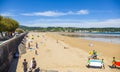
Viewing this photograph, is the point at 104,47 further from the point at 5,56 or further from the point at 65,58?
the point at 5,56

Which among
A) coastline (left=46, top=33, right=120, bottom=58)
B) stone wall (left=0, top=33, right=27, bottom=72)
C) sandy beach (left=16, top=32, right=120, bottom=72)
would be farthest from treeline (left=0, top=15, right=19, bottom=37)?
stone wall (left=0, top=33, right=27, bottom=72)

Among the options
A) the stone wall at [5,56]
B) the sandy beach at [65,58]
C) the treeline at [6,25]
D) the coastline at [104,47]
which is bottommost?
the coastline at [104,47]

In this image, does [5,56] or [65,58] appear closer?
[5,56]

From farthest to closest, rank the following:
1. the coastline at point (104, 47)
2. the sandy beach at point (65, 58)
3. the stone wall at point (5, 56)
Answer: the coastline at point (104, 47) < the sandy beach at point (65, 58) < the stone wall at point (5, 56)

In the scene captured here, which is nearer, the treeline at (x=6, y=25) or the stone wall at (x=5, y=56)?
the stone wall at (x=5, y=56)

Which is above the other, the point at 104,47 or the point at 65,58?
the point at 65,58

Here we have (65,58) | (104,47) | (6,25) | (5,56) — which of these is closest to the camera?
(5,56)

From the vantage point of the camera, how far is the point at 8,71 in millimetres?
16578

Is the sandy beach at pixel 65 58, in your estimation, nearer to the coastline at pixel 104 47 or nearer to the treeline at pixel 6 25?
the coastline at pixel 104 47

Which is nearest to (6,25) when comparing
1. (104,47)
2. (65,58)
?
(104,47)

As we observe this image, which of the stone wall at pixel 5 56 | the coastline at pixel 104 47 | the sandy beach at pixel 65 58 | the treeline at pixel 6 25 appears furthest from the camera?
the treeline at pixel 6 25

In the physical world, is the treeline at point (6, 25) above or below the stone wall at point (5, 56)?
above

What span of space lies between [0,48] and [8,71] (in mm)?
2730

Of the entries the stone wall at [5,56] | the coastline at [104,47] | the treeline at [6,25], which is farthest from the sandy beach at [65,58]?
the treeline at [6,25]
